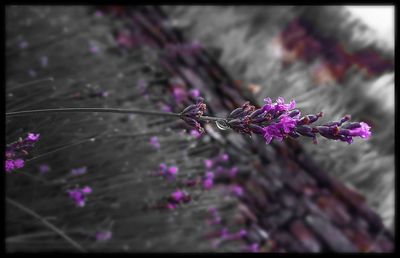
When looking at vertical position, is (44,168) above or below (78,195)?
above

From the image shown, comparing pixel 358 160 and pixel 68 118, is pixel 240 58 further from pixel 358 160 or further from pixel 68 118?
pixel 68 118

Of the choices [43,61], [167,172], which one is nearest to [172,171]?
[167,172]

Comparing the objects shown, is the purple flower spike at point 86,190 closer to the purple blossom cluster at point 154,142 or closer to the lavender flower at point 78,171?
the lavender flower at point 78,171

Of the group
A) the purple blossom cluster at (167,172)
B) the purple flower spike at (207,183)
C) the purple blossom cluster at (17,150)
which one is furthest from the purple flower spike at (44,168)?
the purple flower spike at (207,183)

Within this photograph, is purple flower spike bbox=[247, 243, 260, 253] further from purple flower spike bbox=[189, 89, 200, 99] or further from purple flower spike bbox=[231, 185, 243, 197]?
purple flower spike bbox=[189, 89, 200, 99]

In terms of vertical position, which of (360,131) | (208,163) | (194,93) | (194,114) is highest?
(194,93)

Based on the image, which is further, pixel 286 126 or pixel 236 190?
pixel 236 190

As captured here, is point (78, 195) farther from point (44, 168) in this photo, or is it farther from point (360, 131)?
point (360, 131)
